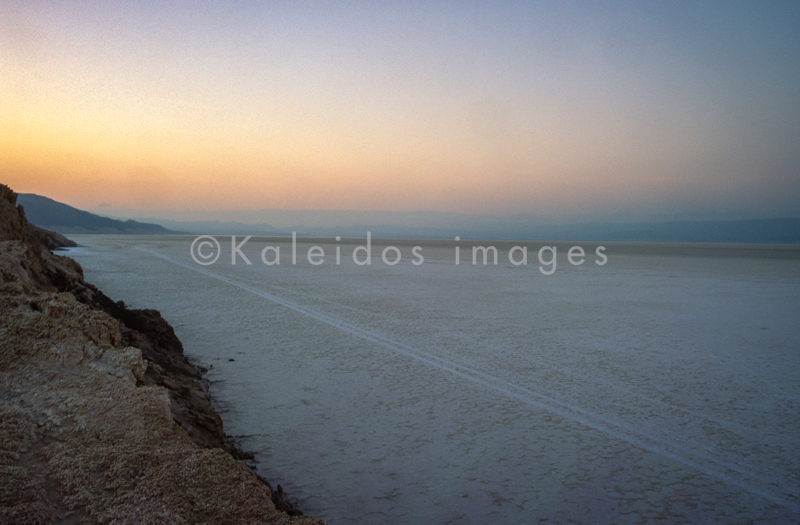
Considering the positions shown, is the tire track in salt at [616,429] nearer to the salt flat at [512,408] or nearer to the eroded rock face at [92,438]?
the salt flat at [512,408]

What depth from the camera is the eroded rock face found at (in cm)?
207

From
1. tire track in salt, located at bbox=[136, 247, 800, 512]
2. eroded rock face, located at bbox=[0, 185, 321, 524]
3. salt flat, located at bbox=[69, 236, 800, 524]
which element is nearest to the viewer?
eroded rock face, located at bbox=[0, 185, 321, 524]

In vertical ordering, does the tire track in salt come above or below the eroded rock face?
below

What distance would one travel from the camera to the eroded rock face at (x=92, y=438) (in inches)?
81.6

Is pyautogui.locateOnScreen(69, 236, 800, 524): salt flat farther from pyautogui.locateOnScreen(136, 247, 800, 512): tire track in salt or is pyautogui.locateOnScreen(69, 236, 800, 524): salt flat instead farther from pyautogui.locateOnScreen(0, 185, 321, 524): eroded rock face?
pyautogui.locateOnScreen(0, 185, 321, 524): eroded rock face

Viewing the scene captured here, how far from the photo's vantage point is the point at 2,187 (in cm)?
588

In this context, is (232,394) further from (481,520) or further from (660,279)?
(660,279)

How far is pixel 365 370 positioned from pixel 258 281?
12.8 meters

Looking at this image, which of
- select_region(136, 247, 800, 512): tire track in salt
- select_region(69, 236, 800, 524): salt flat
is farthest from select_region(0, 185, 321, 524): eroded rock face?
select_region(136, 247, 800, 512): tire track in salt

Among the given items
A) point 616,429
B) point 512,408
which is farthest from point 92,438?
point 616,429

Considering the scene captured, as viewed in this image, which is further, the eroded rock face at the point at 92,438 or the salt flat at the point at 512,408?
the salt flat at the point at 512,408

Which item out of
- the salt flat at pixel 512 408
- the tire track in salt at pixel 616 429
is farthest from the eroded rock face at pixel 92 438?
the tire track in salt at pixel 616 429

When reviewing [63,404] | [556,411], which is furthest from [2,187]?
[556,411]

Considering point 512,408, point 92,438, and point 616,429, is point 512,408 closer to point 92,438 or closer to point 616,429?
point 616,429
